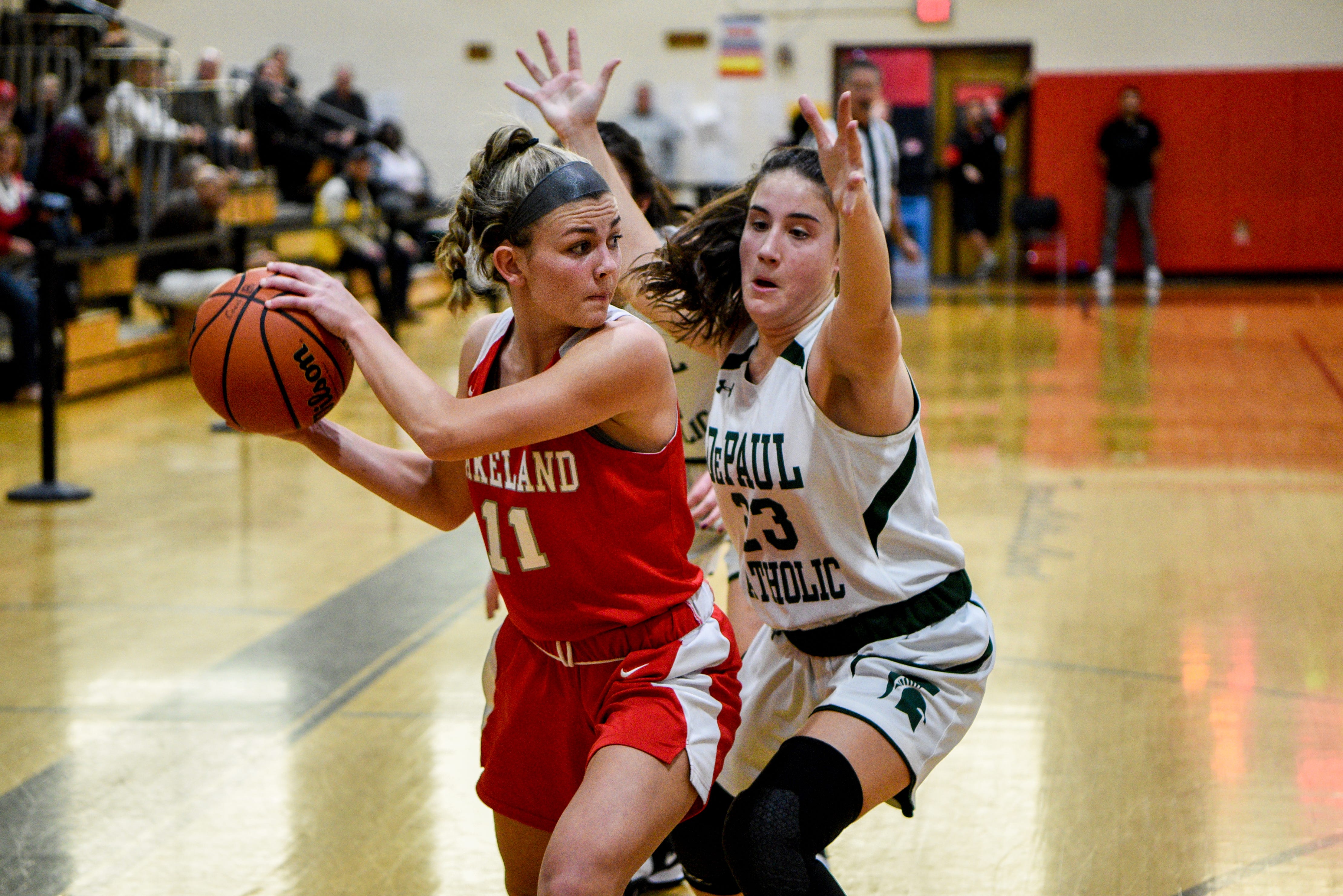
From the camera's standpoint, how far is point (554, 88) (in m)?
2.96

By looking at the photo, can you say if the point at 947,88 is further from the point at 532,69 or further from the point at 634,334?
the point at 634,334

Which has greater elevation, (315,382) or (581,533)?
(315,382)

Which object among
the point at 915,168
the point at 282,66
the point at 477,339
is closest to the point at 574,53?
the point at 477,339

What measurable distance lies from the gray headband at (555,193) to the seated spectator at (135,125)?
1047cm

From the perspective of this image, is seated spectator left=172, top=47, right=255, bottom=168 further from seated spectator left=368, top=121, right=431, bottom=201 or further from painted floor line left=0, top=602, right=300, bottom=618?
painted floor line left=0, top=602, right=300, bottom=618

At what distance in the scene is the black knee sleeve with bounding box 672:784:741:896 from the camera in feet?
7.76

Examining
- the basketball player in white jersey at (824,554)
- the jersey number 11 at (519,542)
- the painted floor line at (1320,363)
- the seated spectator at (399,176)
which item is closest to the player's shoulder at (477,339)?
the jersey number 11 at (519,542)

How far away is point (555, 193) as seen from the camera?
7.00ft

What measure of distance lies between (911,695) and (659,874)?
1006 mm

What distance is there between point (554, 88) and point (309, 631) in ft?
7.74

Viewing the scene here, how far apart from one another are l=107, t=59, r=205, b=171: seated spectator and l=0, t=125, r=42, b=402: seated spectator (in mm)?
2502

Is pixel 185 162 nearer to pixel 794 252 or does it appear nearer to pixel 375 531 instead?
pixel 375 531

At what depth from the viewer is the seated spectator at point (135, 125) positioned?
1183 cm

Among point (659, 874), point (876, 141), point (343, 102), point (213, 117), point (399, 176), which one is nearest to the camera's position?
point (659, 874)
